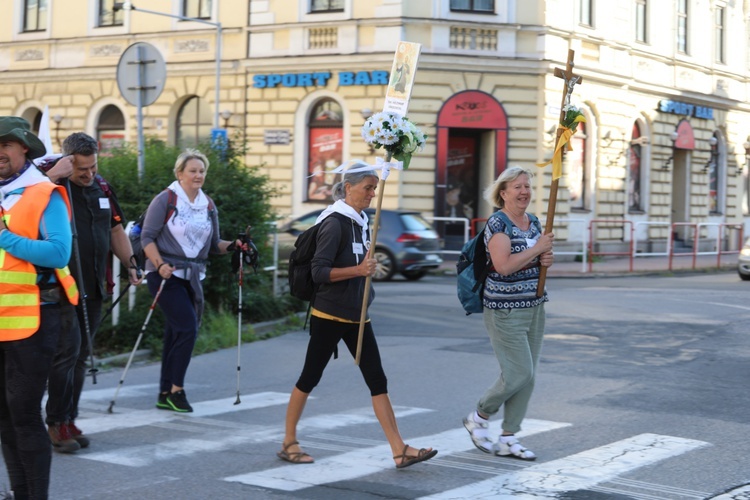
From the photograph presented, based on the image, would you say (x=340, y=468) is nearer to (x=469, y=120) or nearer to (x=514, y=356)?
(x=514, y=356)

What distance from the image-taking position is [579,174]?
3177 centimetres

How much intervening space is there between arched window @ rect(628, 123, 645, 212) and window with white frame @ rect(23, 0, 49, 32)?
699 inches

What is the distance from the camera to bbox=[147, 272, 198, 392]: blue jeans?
28.8 ft

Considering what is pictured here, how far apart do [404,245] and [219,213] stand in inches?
358

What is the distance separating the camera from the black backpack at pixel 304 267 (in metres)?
7.06

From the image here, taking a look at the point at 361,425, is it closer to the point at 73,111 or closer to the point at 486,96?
the point at 486,96

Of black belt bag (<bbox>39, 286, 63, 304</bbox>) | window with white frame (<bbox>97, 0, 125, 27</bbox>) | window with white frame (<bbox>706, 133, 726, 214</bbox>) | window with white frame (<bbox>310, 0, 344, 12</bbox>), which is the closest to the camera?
black belt bag (<bbox>39, 286, 63, 304</bbox>)

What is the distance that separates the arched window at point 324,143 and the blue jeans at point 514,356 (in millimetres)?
22615

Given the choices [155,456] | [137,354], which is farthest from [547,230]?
[137,354]

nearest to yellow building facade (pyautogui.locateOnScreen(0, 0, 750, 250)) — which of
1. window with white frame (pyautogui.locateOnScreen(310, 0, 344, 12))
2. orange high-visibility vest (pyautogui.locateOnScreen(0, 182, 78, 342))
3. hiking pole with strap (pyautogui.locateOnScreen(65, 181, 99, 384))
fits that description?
window with white frame (pyautogui.locateOnScreen(310, 0, 344, 12))

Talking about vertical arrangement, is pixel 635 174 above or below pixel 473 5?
below

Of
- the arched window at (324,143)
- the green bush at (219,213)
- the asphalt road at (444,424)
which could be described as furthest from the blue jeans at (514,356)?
the arched window at (324,143)

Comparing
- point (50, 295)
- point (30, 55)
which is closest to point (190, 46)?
point (30, 55)

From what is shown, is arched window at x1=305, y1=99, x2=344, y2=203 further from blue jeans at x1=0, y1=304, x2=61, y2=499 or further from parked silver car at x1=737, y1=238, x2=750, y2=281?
blue jeans at x1=0, y1=304, x2=61, y2=499
